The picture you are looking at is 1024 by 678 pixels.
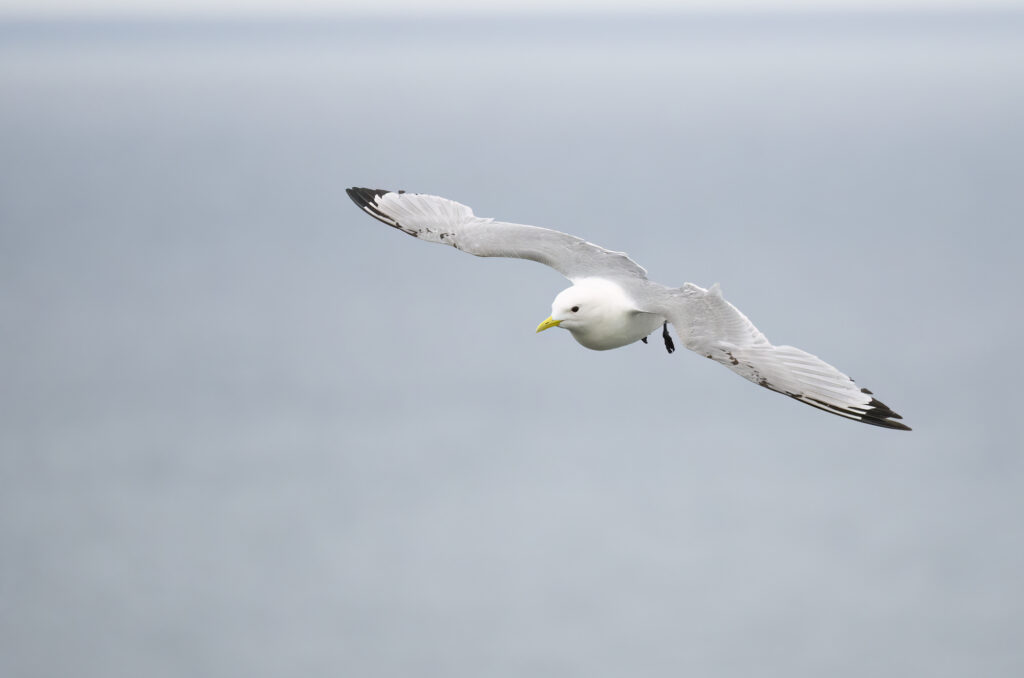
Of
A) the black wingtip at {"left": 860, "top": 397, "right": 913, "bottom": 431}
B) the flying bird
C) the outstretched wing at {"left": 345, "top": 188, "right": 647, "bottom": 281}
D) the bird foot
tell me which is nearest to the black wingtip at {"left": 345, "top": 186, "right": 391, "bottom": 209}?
the outstretched wing at {"left": 345, "top": 188, "right": 647, "bottom": 281}

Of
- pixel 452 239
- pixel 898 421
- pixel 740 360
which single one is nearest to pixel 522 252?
pixel 452 239

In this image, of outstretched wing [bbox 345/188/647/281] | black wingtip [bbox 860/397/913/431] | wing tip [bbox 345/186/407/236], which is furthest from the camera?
wing tip [bbox 345/186/407/236]

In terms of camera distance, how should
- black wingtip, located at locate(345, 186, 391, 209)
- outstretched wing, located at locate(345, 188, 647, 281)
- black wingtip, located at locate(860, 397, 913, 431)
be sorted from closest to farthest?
black wingtip, located at locate(860, 397, 913, 431) → outstretched wing, located at locate(345, 188, 647, 281) → black wingtip, located at locate(345, 186, 391, 209)

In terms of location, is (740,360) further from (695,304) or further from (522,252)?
(522,252)

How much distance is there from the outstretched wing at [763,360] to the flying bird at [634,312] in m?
0.01

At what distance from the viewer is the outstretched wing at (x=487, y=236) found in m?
19.3

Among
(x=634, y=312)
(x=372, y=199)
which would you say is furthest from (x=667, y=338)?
(x=372, y=199)

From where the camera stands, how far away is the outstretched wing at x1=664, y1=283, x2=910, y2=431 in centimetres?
1537

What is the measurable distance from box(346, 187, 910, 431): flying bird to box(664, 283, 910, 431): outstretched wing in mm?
13

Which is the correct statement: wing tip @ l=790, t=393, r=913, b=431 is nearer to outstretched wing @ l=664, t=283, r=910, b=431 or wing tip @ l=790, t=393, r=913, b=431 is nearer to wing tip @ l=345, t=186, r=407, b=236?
outstretched wing @ l=664, t=283, r=910, b=431

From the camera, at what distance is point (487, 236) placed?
816 inches

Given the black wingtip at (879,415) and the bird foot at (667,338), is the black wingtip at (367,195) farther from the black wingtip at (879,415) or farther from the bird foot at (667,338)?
the black wingtip at (879,415)

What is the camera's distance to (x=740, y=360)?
52.4 ft

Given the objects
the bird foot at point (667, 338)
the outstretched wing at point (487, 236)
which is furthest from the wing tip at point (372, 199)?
the bird foot at point (667, 338)
